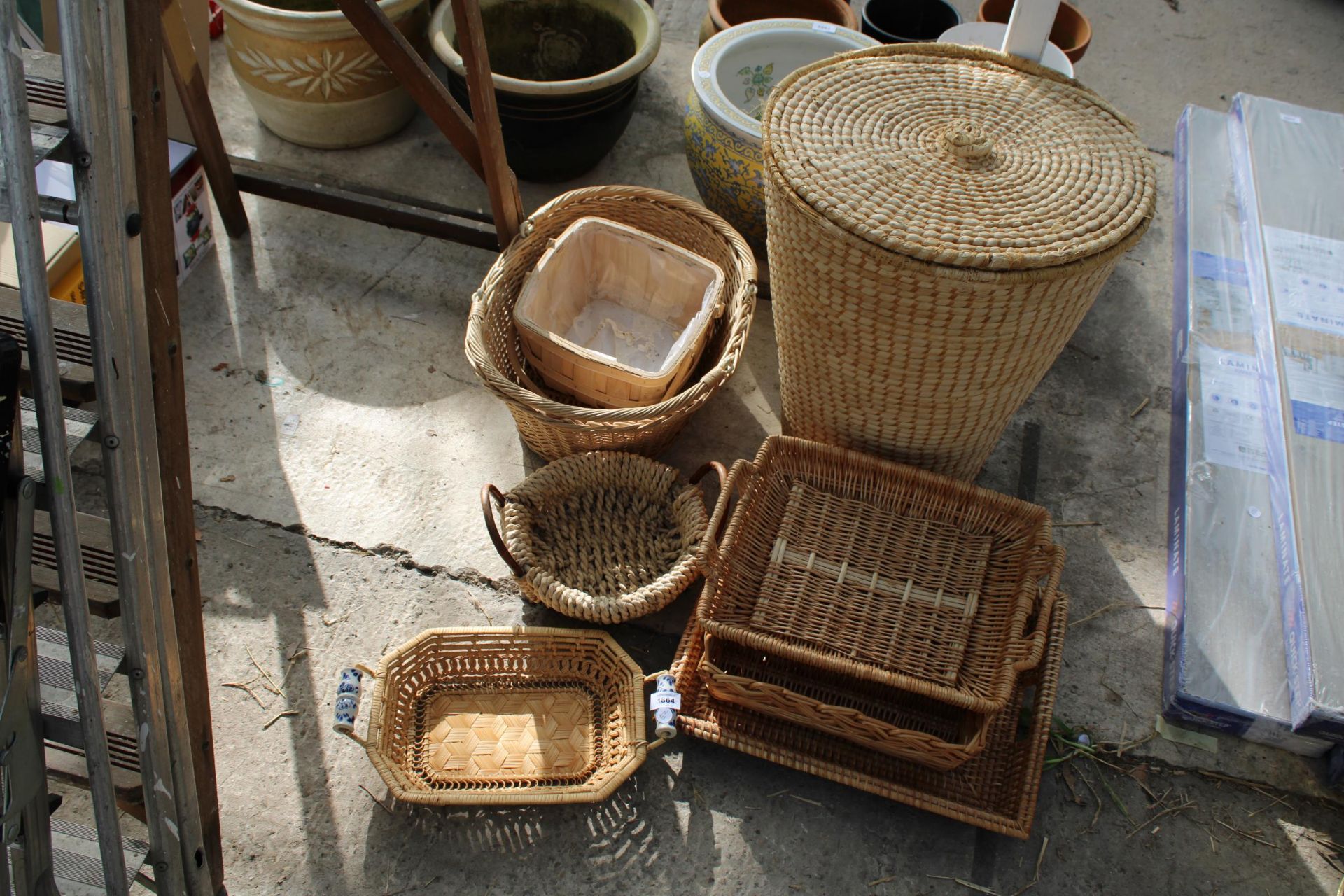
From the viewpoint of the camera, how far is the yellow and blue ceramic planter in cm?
232

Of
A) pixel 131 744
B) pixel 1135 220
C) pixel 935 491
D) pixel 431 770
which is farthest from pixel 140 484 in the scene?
pixel 1135 220

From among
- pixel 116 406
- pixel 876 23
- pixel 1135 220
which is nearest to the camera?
pixel 116 406

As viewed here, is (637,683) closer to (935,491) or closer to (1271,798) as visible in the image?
(935,491)

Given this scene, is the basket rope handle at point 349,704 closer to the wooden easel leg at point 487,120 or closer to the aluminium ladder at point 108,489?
the aluminium ladder at point 108,489

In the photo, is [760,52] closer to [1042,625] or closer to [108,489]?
[1042,625]

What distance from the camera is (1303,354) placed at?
228cm

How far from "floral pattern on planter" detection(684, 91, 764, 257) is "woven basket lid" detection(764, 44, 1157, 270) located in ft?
1.41

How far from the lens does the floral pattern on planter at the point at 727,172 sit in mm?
2322

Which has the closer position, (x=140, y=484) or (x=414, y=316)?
(x=140, y=484)

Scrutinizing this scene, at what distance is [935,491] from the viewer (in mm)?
1937

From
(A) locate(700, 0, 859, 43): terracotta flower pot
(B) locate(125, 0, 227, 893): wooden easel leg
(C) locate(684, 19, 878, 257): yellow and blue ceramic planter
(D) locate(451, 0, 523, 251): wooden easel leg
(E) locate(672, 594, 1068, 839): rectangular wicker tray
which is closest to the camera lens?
(B) locate(125, 0, 227, 893): wooden easel leg

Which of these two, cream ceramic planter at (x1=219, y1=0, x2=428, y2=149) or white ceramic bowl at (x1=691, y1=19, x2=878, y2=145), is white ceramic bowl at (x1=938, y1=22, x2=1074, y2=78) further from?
cream ceramic planter at (x1=219, y1=0, x2=428, y2=149)

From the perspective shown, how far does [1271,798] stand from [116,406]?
198 centimetres

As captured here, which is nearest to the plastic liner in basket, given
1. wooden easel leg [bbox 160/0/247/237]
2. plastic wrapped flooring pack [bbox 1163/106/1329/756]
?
wooden easel leg [bbox 160/0/247/237]
